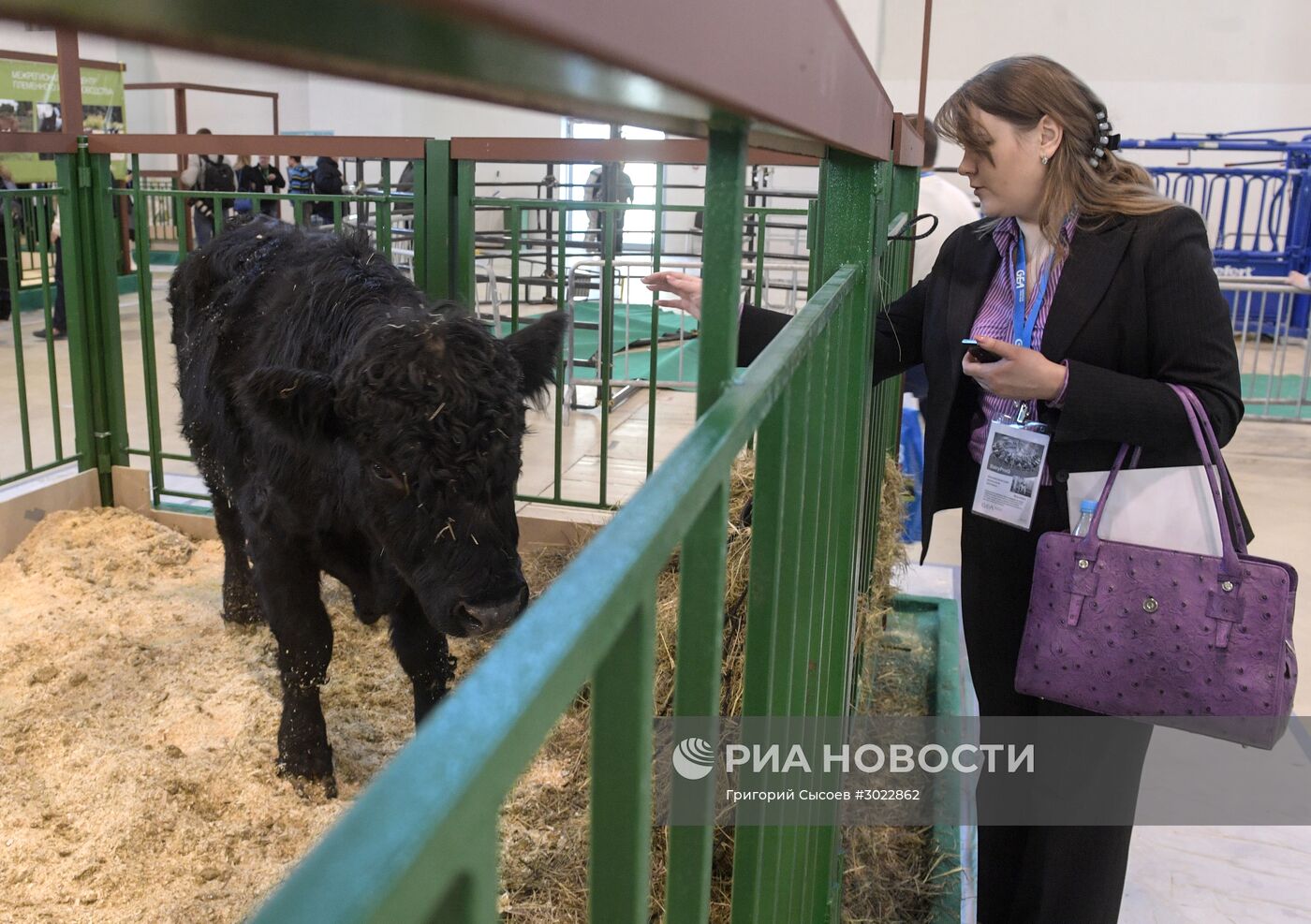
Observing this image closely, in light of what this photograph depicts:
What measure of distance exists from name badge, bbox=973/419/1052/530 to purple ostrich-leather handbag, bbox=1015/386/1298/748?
0.09 meters

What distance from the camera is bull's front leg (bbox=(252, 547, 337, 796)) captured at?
286 centimetres

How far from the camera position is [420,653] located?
9.77 feet

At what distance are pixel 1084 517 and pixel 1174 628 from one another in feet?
0.77

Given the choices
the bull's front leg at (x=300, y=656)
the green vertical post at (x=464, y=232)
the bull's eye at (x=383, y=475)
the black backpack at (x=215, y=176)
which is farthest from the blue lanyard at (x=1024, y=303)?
the black backpack at (x=215, y=176)

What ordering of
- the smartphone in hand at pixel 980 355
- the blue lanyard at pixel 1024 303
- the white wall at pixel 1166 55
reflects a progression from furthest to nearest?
the white wall at pixel 1166 55
the blue lanyard at pixel 1024 303
the smartphone in hand at pixel 980 355

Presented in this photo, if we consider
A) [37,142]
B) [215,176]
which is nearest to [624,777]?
[37,142]

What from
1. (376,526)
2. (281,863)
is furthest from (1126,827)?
(281,863)

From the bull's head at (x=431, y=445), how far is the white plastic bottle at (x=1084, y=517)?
1.06 meters

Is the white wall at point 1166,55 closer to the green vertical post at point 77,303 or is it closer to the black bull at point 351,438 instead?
the green vertical post at point 77,303

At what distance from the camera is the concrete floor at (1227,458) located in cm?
264

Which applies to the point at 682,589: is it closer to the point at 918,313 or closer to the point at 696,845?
the point at 696,845

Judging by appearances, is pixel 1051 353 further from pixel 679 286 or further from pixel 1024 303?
pixel 679 286

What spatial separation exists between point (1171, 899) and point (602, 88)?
2.76m

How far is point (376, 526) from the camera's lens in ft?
7.91
